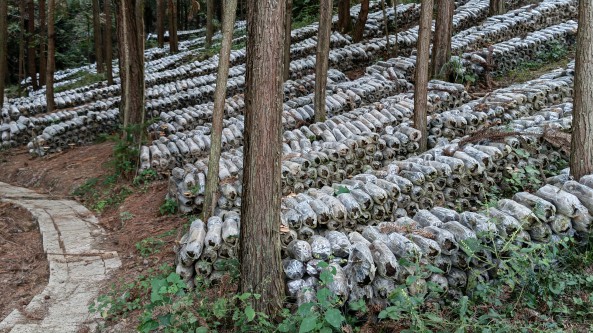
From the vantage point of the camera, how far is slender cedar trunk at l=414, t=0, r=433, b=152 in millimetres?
7430

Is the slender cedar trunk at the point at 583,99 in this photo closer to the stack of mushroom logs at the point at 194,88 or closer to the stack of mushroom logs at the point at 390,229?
the stack of mushroom logs at the point at 390,229

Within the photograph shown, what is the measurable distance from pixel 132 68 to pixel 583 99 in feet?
23.5

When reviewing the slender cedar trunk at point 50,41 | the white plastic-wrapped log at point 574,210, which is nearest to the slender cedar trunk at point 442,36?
the white plastic-wrapped log at point 574,210

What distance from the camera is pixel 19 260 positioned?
20.1ft

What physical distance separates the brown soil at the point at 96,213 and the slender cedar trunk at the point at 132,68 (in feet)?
3.17

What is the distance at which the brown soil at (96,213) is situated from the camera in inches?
222

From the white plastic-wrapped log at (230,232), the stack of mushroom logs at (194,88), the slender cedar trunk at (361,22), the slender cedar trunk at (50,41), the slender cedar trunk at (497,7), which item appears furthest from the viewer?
the slender cedar trunk at (497,7)

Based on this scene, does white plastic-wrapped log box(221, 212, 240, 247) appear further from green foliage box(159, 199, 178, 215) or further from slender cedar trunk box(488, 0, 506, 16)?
slender cedar trunk box(488, 0, 506, 16)

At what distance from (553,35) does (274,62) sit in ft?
41.0

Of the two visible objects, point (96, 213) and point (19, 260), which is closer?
point (19, 260)

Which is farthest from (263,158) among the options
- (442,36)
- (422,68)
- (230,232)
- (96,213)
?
(442,36)

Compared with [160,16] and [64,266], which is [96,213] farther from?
[160,16]

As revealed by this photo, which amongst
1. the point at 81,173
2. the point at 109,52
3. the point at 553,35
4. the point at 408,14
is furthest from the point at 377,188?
the point at 408,14

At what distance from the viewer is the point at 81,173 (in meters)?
9.80
